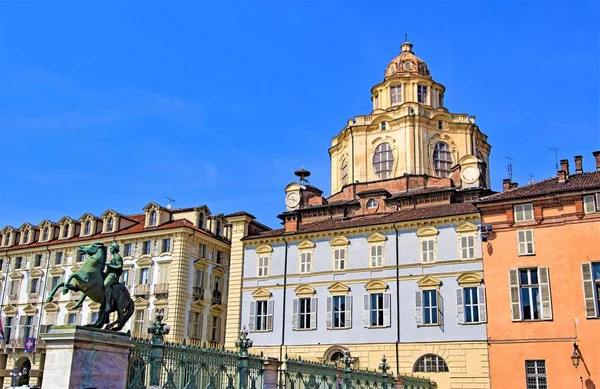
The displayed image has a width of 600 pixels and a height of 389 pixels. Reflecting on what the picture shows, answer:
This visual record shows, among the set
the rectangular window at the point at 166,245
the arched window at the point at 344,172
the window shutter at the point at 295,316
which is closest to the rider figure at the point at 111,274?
the window shutter at the point at 295,316

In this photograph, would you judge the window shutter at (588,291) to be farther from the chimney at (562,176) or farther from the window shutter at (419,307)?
the window shutter at (419,307)

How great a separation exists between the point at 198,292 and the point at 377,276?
16.3 m

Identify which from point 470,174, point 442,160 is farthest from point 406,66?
point 470,174

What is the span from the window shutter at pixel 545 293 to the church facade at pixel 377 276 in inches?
131

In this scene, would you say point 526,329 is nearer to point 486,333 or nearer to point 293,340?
point 486,333

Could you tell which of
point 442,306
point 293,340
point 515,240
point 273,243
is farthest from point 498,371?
point 273,243

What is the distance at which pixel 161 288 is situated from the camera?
48875 mm

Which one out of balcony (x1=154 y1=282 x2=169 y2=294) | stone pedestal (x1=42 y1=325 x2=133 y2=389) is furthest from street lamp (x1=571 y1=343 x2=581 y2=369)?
balcony (x1=154 y1=282 x2=169 y2=294)

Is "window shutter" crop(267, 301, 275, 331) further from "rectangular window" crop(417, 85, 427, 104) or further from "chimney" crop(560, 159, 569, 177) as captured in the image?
"rectangular window" crop(417, 85, 427, 104)

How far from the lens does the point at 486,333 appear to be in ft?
119

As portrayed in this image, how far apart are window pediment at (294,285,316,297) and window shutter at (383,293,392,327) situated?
5.12 m

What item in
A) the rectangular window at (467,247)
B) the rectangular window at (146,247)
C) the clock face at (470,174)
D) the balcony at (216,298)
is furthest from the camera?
the balcony at (216,298)

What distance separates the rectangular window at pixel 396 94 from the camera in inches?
2361

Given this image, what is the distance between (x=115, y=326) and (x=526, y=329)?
88.3 ft
